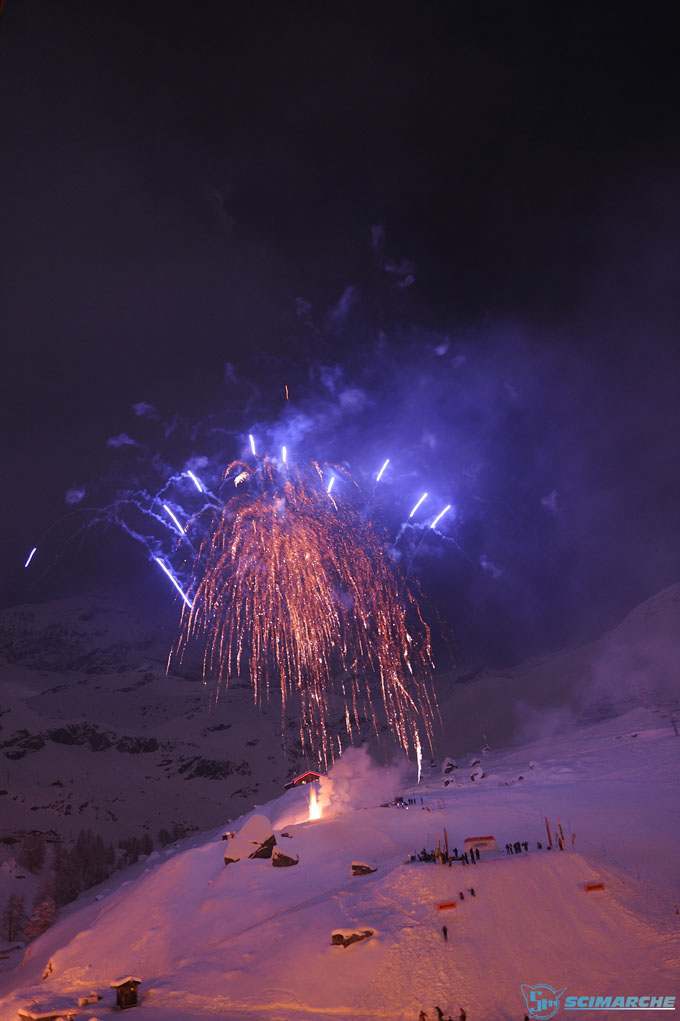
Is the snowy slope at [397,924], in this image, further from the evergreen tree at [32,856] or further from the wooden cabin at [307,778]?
the evergreen tree at [32,856]

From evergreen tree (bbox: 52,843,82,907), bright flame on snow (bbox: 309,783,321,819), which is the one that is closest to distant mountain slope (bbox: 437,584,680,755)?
bright flame on snow (bbox: 309,783,321,819)

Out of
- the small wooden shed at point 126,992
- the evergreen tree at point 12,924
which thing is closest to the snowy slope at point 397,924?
the small wooden shed at point 126,992

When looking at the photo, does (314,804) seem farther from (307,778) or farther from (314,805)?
(307,778)

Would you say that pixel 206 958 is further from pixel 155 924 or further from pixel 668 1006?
pixel 668 1006

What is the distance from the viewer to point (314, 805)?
2172 inches

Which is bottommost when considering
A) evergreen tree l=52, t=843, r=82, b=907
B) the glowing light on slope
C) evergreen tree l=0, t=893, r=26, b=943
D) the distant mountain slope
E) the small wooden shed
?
evergreen tree l=0, t=893, r=26, b=943

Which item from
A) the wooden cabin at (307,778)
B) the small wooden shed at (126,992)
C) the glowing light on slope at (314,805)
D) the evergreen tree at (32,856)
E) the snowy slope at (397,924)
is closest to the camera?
the snowy slope at (397,924)

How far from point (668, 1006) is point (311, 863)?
23.5 m

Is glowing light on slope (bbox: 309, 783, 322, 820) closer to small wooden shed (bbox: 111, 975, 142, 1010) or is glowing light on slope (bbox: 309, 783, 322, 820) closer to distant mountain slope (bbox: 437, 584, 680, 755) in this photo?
small wooden shed (bbox: 111, 975, 142, 1010)

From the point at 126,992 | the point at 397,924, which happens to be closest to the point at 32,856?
the point at 126,992

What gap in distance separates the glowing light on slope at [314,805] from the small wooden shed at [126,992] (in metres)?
35.6

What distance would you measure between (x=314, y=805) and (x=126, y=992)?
37.8m

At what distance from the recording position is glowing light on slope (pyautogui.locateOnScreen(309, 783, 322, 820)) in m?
54.1

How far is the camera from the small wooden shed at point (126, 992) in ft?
64.3
